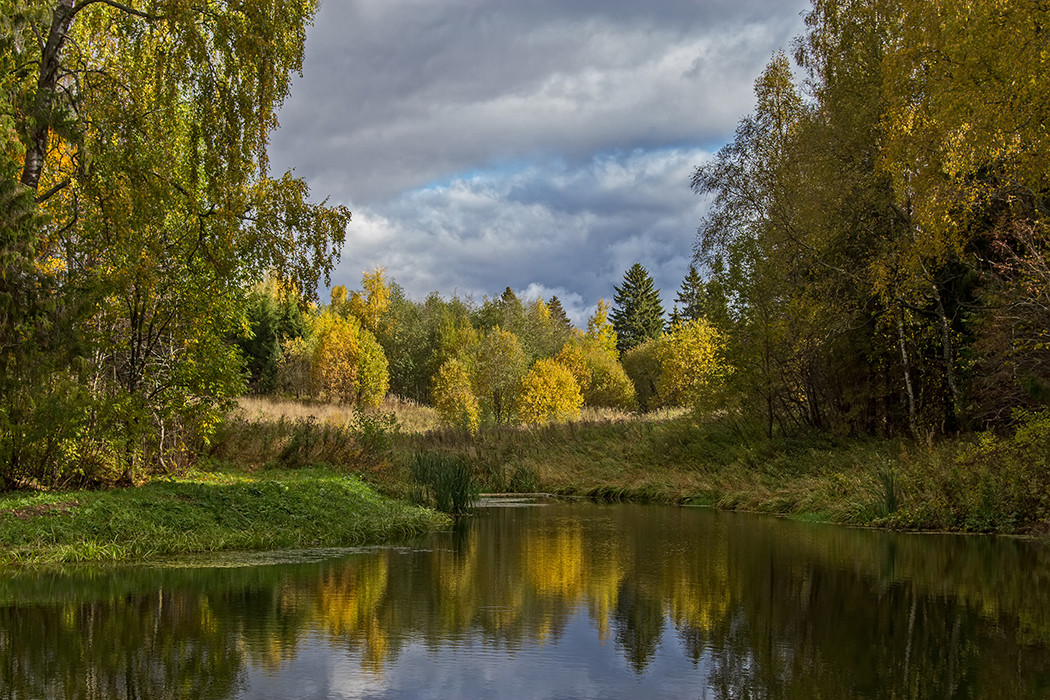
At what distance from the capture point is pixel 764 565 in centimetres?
1082

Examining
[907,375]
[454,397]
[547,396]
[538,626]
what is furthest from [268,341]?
[538,626]

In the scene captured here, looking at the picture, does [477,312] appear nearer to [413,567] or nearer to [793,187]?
[793,187]

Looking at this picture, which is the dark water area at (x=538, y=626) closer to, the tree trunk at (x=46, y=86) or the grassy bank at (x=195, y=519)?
the grassy bank at (x=195, y=519)

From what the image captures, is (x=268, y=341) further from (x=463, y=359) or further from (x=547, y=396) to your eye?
(x=547, y=396)

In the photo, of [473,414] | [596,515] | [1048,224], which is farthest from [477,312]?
[1048,224]

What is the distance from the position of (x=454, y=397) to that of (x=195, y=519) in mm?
33002

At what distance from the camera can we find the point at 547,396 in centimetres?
4541

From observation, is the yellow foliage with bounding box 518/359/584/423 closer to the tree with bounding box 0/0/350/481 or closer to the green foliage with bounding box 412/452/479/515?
the green foliage with bounding box 412/452/479/515

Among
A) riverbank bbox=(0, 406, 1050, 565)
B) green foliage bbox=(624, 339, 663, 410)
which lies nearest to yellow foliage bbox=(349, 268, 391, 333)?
green foliage bbox=(624, 339, 663, 410)

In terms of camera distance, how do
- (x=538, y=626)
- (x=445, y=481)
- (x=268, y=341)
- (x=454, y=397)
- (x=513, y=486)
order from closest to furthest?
(x=538, y=626) < (x=445, y=481) < (x=513, y=486) < (x=454, y=397) < (x=268, y=341)

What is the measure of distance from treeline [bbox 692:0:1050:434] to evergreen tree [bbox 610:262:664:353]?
6072cm

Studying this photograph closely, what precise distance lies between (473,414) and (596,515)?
85.0 feet

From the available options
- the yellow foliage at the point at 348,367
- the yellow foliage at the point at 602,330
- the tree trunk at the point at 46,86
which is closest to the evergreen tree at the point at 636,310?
the yellow foliage at the point at 602,330

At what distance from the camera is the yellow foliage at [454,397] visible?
4428cm
